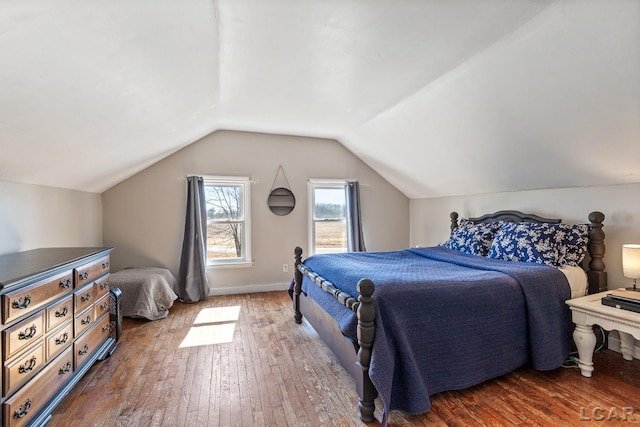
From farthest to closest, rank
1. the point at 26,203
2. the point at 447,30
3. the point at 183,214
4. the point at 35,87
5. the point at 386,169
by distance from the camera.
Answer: the point at 386,169
the point at 183,214
the point at 26,203
the point at 447,30
the point at 35,87

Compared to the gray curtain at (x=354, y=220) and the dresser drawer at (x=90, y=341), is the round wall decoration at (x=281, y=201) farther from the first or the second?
the dresser drawer at (x=90, y=341)

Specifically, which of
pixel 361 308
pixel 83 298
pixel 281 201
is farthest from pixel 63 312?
pixel 281 201

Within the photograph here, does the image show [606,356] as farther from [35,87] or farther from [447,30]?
[35,87]

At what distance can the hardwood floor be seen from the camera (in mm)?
1897

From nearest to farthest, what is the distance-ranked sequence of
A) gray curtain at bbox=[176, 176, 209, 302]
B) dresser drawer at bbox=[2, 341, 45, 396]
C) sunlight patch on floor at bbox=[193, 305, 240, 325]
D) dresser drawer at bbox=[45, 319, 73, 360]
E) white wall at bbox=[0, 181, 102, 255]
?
dresser drawer at bbox=[2, 341, 45, 396]
dresser drawer at bbox=[45, 319, 73, 360]
white wall at bbox=[0, 181, 102, 255]
sunlight patch on floor at bbox=[193, 305, 240, 325]
gray curtain at bbox=[176, 176, 209, 302]

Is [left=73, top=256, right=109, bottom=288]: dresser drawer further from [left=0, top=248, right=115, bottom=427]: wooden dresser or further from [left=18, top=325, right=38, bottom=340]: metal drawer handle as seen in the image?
[left=18, top=325, right=38, bottom=340]: metal drawer handle

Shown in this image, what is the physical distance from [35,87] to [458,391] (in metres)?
3.00

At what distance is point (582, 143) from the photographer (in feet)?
8.53

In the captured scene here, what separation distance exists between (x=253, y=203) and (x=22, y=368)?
330 centimetres

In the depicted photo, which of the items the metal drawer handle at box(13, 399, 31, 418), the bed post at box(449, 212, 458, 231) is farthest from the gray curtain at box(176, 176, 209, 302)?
the bed post at box(449, 212, 458, 231)

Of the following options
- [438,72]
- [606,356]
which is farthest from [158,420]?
[606,356]

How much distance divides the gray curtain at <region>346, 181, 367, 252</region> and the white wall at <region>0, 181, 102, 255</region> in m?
3.38

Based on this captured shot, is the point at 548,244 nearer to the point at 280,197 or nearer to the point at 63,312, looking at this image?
the point at 280,197

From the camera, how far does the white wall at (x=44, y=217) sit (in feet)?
7.70
